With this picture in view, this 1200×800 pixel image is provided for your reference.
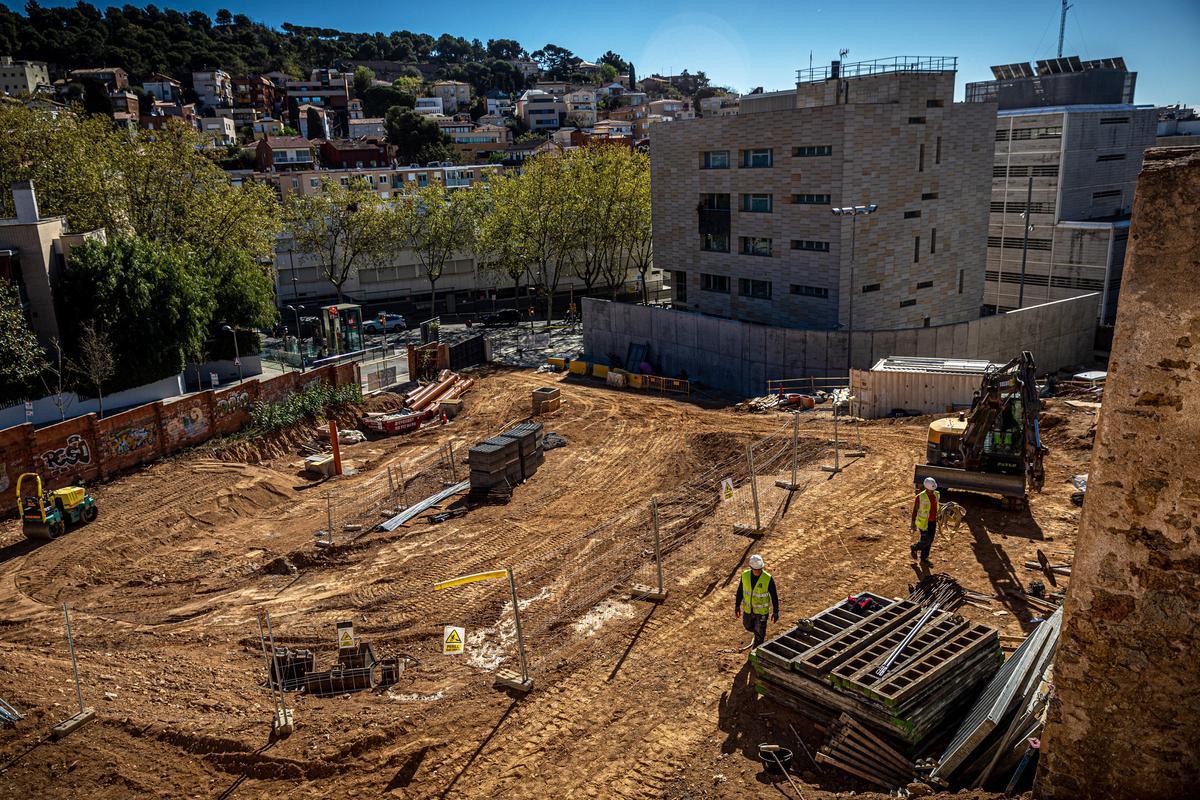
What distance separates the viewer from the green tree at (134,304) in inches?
1255

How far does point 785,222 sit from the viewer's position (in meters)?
42.3

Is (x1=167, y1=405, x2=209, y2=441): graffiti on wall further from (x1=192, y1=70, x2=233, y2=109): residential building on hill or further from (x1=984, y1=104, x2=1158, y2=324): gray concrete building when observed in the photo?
(x1=192, y1=70, x2=233, y2=109): residential building on hill

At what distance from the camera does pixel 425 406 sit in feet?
120

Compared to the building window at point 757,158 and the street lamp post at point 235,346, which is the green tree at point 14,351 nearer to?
the street lamp post at point 235,346

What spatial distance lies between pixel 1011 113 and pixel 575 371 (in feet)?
115

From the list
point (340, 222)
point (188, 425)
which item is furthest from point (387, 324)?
point (188, 425)

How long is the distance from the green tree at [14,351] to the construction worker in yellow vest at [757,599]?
27971 mm

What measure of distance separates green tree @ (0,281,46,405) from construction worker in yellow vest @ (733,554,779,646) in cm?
2797

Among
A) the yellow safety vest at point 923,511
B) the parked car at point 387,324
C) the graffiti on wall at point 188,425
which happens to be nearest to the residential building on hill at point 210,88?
the parked car at point 387,324

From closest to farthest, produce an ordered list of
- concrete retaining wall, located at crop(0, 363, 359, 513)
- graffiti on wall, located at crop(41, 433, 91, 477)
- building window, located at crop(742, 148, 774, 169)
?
concrete retaining wall, located at crop(0, 363, 359, 513)
graffiti on wall, located at crop(41, 433, 91, 477)
building window, located at crop(742, 148, 774, 169)

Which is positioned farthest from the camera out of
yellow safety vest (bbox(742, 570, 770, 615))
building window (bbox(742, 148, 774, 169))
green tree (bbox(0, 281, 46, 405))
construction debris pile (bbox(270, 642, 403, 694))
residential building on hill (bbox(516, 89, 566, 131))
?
residential building on hill (bbox(516, 89, 566, 131))

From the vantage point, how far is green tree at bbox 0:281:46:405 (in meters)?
28.7

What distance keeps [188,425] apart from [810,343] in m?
24.5

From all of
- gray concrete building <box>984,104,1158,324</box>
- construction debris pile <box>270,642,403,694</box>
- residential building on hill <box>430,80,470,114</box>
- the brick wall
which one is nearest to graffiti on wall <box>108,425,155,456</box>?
construction debris pile <box>270,642,403,694</box>
